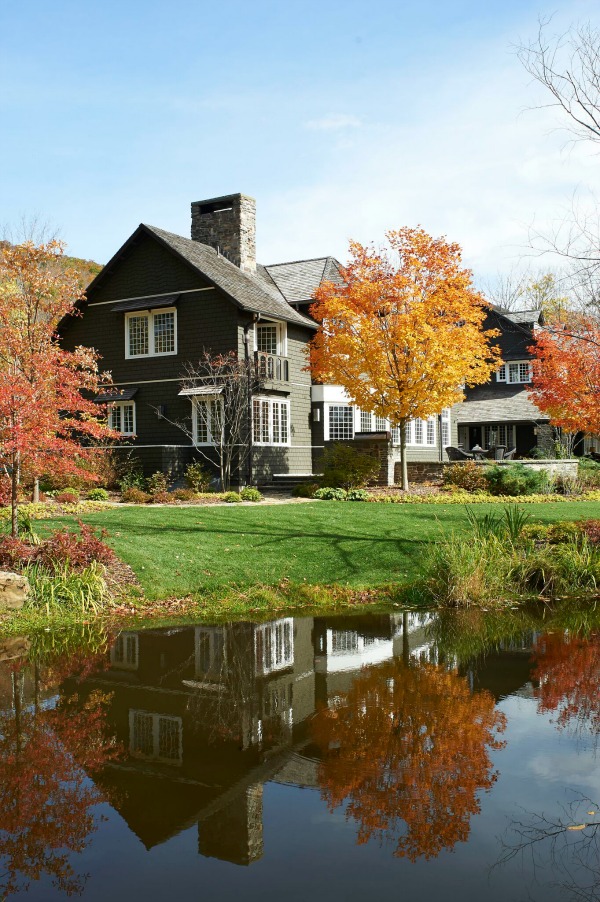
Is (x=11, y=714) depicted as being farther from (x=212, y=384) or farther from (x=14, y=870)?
(x=212, y=384)

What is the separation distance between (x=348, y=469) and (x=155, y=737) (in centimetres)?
1825

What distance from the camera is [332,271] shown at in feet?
105

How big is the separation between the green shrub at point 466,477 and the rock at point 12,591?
1579cm

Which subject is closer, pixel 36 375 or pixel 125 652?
pixel 125 652

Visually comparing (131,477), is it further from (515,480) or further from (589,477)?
(589,477)

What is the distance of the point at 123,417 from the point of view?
28688 mm

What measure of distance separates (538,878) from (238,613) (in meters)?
6.50

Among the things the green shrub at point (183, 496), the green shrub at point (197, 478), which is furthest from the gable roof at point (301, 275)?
the green shrub at point (183, 496)

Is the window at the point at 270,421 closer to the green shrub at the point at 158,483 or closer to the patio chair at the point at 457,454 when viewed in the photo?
the green shrub at the point at 158,483

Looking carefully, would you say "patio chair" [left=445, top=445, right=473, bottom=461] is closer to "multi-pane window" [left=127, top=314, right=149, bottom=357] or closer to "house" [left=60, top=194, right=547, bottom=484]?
"house" [left=60, top=194, right=547, bottom=484]

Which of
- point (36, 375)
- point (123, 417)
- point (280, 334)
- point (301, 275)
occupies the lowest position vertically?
point (36, 375)

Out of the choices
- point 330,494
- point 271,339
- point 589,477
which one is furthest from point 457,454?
point 330,494

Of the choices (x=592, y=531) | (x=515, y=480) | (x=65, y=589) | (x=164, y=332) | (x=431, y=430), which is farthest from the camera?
(x=431, y=430)

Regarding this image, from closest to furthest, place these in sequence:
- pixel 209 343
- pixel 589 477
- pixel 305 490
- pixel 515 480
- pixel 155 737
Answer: pixel 155 737 < pixel 515 480 < pixel 305 490 < pixel 589 477 < pixel 209 343
